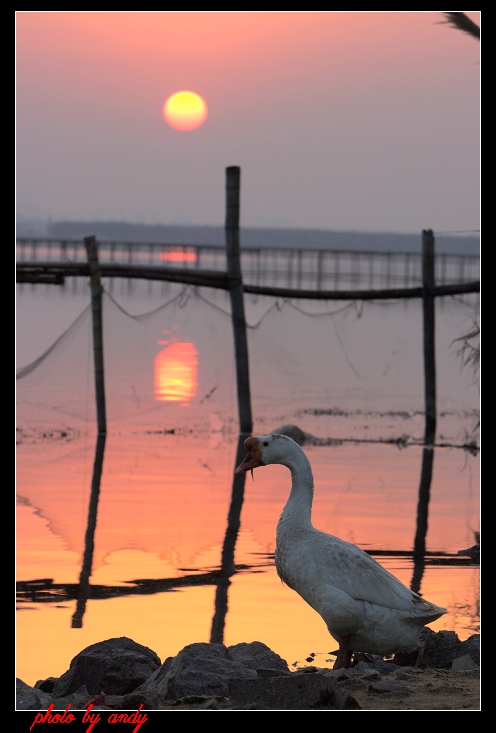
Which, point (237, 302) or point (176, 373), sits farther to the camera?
point (176, 373)

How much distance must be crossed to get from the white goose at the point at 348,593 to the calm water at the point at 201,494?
758mm

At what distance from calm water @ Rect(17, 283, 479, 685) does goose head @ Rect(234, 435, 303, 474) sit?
1.17m

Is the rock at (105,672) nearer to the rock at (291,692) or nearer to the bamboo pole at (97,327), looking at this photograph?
the rock at (291,692)

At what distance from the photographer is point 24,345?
36.2 metres

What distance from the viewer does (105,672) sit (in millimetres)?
5551

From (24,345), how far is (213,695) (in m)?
31.7

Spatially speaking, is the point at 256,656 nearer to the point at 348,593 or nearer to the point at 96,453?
the point at 348,593

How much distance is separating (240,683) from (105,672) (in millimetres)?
807

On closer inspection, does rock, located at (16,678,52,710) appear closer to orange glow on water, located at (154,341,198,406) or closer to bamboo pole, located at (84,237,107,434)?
bamboo pole, located at (84,237,107,434)

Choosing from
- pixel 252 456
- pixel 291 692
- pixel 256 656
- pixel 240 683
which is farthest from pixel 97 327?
pixel 291 692

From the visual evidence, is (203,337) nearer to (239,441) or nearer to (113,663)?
(239,441)

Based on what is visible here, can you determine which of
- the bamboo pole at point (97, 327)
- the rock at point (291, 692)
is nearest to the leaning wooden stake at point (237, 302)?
the bamboo pole at point (97, 327)

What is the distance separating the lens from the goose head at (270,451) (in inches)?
237
